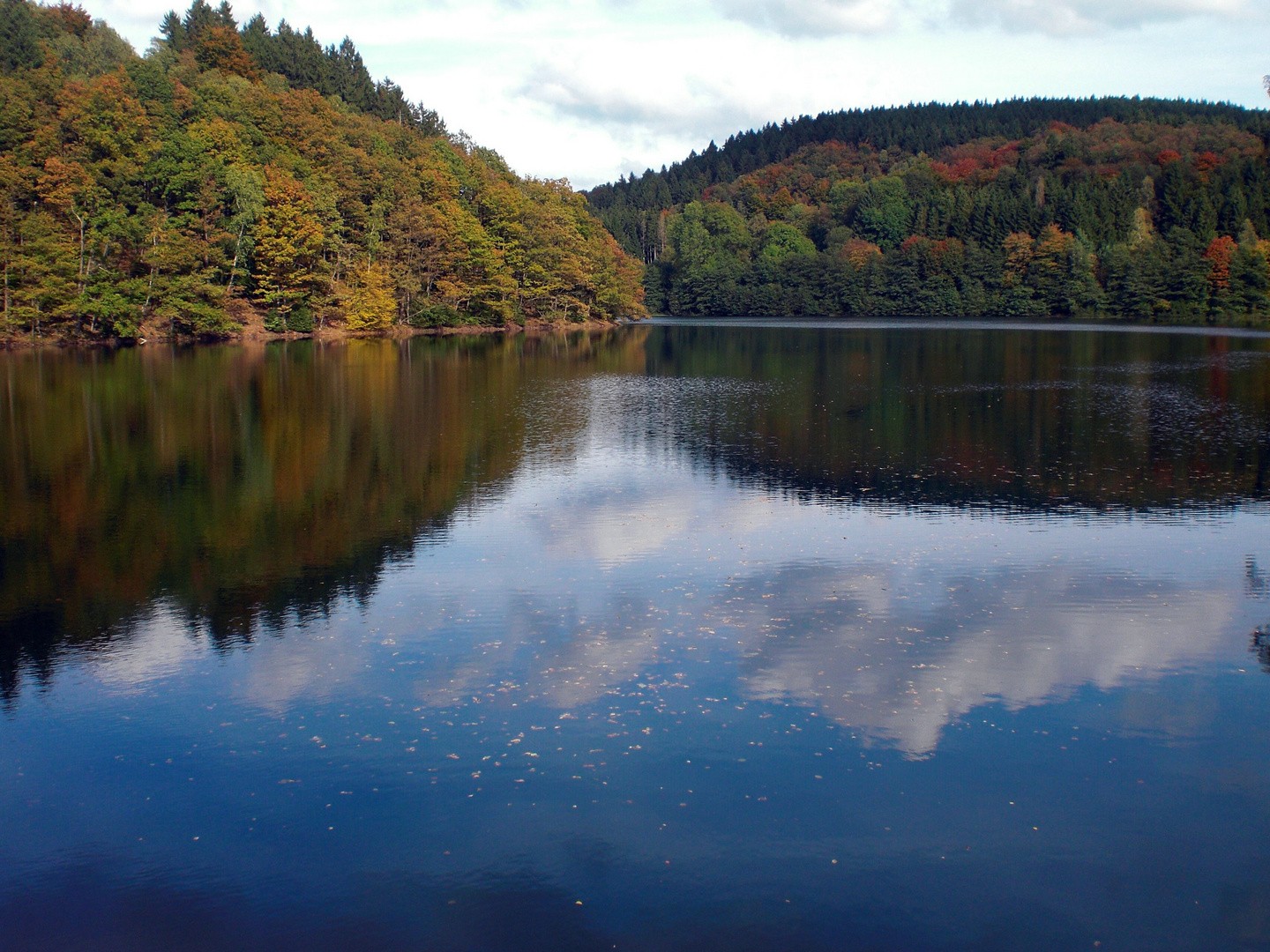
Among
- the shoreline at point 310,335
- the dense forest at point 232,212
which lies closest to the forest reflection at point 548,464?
the shoreline at point 310,335

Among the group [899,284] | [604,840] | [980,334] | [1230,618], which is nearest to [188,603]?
[604,840]

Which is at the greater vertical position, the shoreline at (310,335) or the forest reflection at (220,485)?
the shoreline at (310,335)

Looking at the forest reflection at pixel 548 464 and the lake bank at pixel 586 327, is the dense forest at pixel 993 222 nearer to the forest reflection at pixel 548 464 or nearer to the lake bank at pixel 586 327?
the lake bank at pixel 586 327

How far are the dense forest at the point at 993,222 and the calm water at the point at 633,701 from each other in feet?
310

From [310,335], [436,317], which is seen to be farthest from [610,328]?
[310,335]

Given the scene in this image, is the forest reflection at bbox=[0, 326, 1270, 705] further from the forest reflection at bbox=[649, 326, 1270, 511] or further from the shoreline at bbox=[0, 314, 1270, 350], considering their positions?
the shoreline at bbox=[0, 314, 1270, 350]

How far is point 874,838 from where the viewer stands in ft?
24.8

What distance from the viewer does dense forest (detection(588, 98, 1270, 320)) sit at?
104m

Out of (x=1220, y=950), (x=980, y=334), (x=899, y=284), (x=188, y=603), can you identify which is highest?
(x=899, y=284)

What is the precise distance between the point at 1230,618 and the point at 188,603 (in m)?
13.0

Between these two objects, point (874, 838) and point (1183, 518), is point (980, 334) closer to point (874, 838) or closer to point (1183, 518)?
point (1183, 518)

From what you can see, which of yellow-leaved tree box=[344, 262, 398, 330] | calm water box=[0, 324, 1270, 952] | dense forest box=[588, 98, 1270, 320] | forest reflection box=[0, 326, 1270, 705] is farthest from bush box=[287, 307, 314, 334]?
dense forest box=[588, 98, 1270, 320]

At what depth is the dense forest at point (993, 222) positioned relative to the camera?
103938mm

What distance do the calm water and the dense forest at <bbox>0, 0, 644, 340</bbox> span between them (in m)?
37.8
